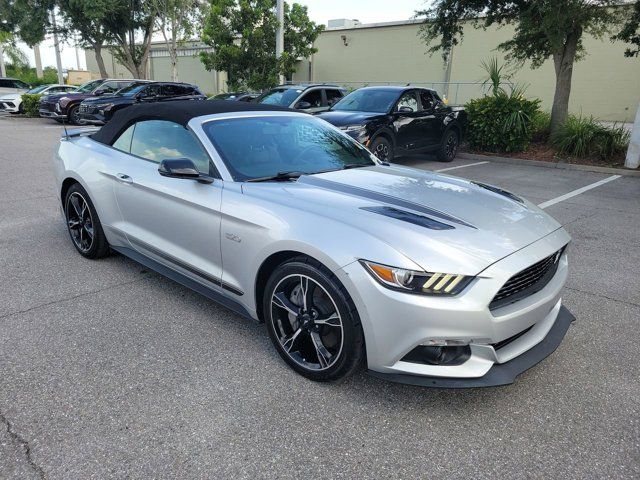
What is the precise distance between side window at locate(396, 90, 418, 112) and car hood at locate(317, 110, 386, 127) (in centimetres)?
78

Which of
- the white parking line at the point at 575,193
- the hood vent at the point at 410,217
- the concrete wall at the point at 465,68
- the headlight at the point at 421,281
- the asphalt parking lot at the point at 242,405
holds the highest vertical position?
the concrete wall at the point at 465,68

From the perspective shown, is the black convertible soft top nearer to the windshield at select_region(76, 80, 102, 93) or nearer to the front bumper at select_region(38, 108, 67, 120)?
the front bumper at select_region(38, 108, 67, 120)

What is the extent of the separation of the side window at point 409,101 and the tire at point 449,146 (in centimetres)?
136

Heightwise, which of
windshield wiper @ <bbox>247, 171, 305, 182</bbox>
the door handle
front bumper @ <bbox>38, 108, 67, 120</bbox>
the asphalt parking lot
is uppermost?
windshield wiper @ <bbox>247, 171, 305, 182</bbox>

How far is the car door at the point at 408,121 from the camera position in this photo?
957cm

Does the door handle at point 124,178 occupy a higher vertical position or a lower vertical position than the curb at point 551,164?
higher

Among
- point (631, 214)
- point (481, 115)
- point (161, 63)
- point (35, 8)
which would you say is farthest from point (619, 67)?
point (161, 63)

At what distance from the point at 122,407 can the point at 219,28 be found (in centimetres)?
2117

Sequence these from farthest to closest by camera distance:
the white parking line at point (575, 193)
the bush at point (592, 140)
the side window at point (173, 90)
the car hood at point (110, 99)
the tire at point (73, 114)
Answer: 1. the tire at point (73, 114)
2. the side window at point (173, 90)
3. the car hood at point (110, 99)
4. the bush at point (592, 140)
5. the white parking line at point (575, 193)

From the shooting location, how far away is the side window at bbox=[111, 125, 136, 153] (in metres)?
4.02

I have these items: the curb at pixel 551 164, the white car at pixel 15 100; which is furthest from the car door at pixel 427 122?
the white car at pixel 15 100

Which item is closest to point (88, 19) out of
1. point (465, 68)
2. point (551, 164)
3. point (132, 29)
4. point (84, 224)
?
point (132, 29)

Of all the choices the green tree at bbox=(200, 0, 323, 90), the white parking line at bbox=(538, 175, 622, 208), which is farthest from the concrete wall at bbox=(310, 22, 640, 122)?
the white parking line at bbox=(538, 175, 622, 208)

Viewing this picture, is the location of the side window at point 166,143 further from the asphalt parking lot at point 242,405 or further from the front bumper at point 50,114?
the front bumper at point 50,114
